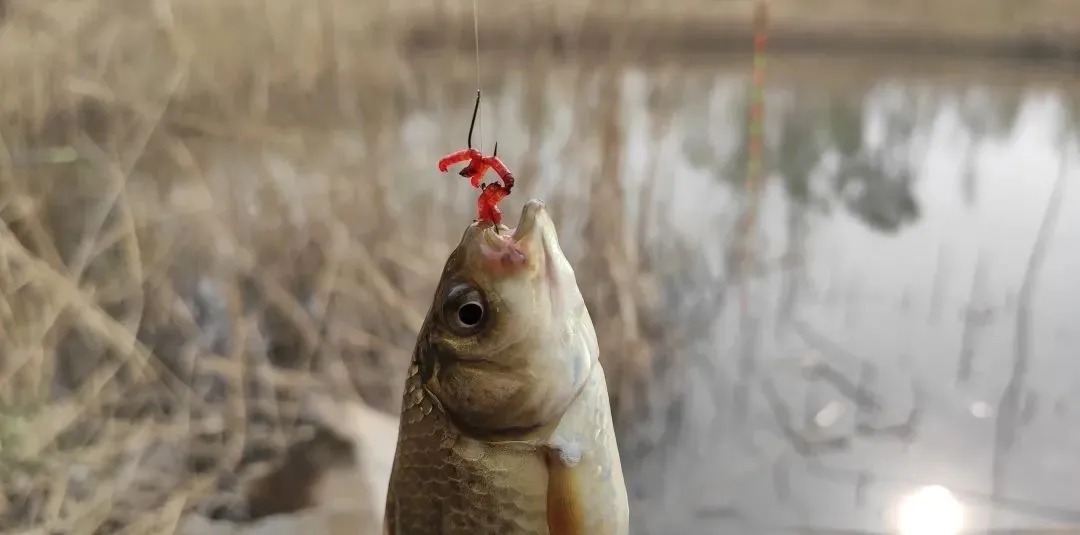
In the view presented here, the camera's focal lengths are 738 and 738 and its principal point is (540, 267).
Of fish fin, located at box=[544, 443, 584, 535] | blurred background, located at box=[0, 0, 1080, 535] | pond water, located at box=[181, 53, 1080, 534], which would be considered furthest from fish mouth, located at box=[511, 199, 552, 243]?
pond water, located at box=[181, 53, 1080, 534]

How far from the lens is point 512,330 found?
1.64ft

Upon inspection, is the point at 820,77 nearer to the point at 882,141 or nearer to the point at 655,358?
the point at 882,141

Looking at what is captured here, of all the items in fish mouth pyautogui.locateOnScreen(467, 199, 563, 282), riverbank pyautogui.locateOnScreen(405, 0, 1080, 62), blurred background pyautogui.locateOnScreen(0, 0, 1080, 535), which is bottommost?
fish mouth pyautogui.locateOnScreen(467, 199, 563, 282)

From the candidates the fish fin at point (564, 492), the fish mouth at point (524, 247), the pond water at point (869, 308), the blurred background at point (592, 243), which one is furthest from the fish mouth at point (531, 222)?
the pond water at point (869, 308)

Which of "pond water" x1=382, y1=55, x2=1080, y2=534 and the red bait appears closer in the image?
the red bait

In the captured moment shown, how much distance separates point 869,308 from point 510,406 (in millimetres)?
1396

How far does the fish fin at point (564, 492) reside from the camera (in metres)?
0.51

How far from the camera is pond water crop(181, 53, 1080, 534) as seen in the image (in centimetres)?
161

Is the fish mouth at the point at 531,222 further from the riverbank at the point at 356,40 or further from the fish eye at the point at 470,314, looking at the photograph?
the riverbank at the point at 356,40

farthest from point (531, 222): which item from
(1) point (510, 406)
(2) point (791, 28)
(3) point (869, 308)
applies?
(3) point (869, 308)

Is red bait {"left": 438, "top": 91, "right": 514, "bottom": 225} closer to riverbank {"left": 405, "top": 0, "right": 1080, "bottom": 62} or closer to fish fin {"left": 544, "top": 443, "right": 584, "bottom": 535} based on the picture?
fish fin {"left": 544, "top": 443, "right": 584, "bottom": 535}

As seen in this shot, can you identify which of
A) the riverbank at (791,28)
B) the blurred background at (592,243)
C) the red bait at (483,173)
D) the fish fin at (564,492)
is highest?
the riverbank at (791,28)

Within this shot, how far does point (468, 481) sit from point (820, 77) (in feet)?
4.54

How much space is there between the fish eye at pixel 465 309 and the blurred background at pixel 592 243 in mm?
994
